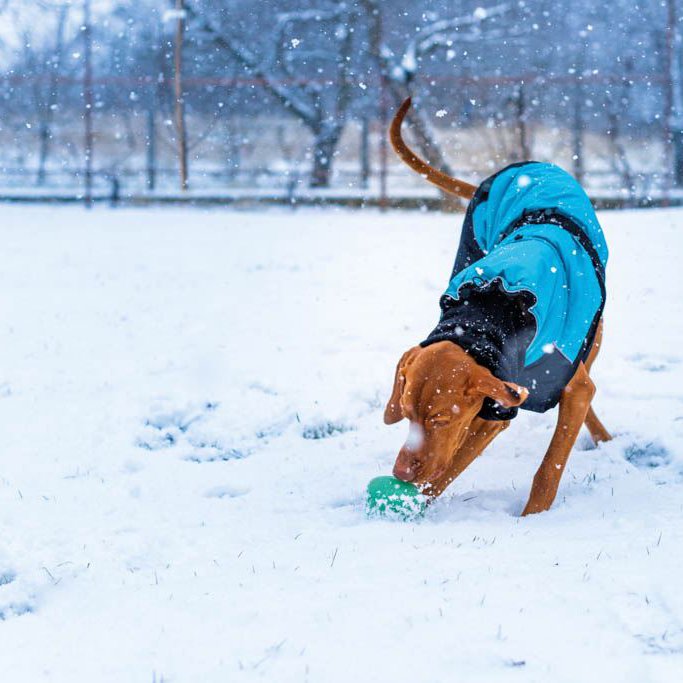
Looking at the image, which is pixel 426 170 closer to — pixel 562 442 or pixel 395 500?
pixel 562 442

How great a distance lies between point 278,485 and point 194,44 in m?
12.8

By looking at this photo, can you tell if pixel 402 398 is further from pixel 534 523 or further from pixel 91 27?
pixel 91 27

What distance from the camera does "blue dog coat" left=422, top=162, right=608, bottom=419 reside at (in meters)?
2.58

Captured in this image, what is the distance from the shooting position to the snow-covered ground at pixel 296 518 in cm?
191

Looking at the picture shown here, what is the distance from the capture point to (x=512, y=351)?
2590mm

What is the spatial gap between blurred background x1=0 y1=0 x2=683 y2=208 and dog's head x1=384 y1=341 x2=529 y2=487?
10036mm

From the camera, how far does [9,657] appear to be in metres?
1.94

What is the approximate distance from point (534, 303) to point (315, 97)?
12.1 metres

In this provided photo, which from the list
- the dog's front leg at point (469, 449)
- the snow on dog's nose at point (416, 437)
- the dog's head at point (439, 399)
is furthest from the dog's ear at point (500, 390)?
the dog's front leg at point (469, 449)

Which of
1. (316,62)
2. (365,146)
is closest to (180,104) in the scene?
(316,62)

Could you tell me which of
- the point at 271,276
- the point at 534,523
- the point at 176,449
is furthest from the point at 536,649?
the point at 271,276

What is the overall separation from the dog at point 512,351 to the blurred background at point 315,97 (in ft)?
30.7

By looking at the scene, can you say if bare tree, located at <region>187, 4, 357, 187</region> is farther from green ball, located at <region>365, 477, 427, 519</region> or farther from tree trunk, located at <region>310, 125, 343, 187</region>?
green ball, located at <region>365, 477, 427, 519</region>

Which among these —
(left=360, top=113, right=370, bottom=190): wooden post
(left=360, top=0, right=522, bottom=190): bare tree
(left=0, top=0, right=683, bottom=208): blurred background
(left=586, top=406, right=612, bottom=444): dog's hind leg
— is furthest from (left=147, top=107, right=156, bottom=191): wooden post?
(left=586, top=406, right=612, bottom=444): dog's hind leg
